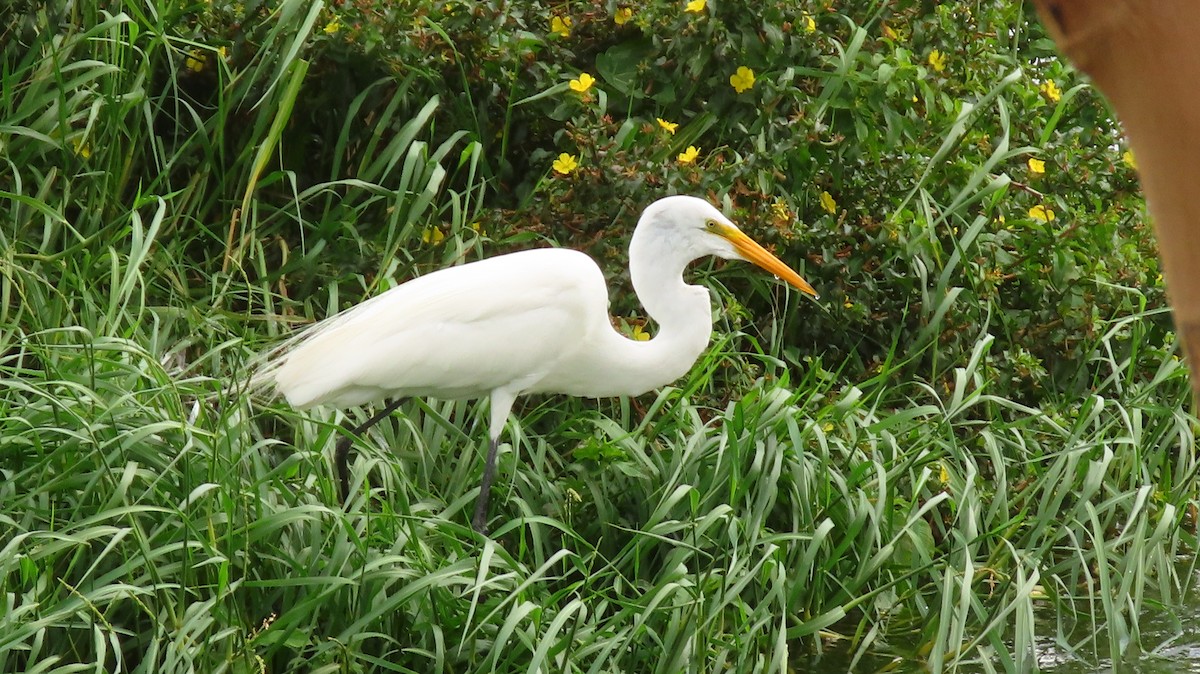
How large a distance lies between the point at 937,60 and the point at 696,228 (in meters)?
1.54

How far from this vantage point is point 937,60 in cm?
488

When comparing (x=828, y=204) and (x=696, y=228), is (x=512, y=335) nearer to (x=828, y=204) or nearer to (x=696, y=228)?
(x=696, y=228)

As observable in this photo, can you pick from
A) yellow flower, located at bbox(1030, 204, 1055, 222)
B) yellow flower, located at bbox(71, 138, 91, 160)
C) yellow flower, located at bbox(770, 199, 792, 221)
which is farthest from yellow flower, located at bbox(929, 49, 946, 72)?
yellow flower, located at bbox(71, 138, 91, 160)

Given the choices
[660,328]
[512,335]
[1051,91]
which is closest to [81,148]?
[512,335]

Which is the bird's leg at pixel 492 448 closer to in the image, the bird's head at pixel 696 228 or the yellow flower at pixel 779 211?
the bird's head at pixel 696 228

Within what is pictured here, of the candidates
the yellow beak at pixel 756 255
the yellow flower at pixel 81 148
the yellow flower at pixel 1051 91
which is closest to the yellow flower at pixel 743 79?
the yellow beak at pixel 756 255

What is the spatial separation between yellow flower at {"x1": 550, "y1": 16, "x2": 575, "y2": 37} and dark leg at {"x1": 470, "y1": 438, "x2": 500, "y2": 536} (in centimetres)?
156

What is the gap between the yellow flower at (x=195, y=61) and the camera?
445cm

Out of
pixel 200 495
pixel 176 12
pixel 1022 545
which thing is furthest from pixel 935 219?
pixel 200 495

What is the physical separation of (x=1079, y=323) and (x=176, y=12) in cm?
290

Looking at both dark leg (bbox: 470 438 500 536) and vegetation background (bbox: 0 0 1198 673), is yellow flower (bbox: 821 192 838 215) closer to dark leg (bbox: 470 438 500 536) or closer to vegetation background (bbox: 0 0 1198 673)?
vegetation background (bbox: 0 0 1198 673)

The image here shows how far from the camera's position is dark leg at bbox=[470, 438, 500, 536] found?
138 inches

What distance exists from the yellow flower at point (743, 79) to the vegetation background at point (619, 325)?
0.04 metres

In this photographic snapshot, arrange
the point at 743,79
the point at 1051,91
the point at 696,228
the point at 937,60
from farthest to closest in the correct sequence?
1. the point at 1051,91
2. the point at 937,60
3. the point at 743,79
4. the point at 696,228
